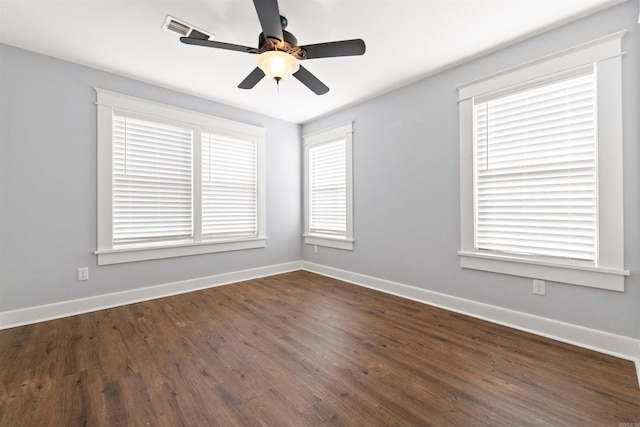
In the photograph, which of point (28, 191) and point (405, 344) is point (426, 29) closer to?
point (405, 344)

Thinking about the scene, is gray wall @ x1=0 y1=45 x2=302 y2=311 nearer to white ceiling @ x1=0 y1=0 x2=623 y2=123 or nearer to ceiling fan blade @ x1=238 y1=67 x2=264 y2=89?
white ceiling @ x1=0 y1=0 x2=623 y2=123

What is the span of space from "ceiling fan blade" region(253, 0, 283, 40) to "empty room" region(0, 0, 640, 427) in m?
0.01

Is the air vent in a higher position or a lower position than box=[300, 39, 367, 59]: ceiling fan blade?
higher

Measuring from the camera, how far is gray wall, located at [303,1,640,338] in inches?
80.8

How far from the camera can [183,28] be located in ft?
7.86

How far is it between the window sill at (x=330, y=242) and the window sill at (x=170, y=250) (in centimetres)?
83

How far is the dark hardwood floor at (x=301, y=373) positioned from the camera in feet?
4.93

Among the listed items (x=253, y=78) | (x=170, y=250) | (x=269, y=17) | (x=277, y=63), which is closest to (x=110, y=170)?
(x=170, y=250)

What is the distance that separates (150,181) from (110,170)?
420 millimetres

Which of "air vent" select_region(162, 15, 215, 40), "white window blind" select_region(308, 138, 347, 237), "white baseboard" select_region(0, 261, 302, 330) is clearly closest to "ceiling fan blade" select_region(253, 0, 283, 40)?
"air vent" select_region(162, 15, 215, 40)

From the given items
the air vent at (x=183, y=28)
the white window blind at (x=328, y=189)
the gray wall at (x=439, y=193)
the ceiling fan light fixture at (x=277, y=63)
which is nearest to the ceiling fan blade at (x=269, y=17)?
the ceiling fan light fixture at (x=277, y=63)

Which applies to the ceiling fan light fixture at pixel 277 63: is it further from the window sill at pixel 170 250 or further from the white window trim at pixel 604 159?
the window sill at pixel 170 250

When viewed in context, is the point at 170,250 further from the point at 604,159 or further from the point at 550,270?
the point at 604,159

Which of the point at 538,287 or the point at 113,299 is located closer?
the point at 538,287
